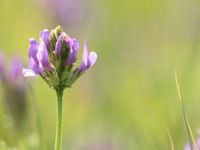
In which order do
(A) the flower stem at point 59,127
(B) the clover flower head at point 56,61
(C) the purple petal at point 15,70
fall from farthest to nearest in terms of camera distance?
(C) the purple petal at point 15,70 < (B) the clover flower head at point 56,61 < (A) the flower stem at point 59,127

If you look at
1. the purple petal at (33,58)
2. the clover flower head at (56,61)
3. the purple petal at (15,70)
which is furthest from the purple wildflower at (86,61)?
the purple petal at (15,70)

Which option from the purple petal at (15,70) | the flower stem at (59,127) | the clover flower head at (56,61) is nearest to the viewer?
the flower stem at (59,127)

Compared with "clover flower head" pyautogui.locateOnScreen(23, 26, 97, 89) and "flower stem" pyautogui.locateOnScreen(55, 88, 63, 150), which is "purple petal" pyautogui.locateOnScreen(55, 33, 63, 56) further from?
"flower stem" pyautogui.locateOnScreen(55, 88, 63, 150)

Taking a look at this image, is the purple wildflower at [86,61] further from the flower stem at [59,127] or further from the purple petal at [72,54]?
the flower stem at [59,127]

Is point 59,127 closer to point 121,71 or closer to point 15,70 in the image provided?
point 15,70

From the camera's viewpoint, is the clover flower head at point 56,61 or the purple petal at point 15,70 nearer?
the clover flower head at point 56,61
